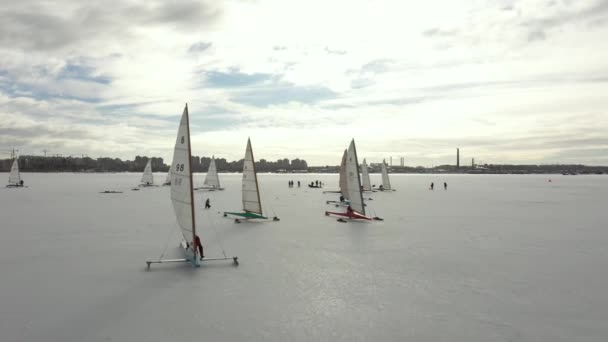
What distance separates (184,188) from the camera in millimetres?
17047

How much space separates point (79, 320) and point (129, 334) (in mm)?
1915

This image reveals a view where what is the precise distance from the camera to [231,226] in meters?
30.0

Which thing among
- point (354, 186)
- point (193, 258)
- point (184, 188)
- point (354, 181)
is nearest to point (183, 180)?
point (184, 188)

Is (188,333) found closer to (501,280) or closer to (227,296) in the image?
(227,296)

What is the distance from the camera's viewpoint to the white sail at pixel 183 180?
16766mm

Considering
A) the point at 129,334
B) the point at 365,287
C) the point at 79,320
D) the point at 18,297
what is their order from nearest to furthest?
the point at 129,334, the point at 79,320, the point at 18,297, the point at 365,287

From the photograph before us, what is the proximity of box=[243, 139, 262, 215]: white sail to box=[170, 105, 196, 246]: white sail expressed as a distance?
45.4ft

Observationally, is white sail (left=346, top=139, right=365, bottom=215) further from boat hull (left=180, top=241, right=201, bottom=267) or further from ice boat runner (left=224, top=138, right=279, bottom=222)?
boat hull (left=180, top=241, right=201, bottom=267)

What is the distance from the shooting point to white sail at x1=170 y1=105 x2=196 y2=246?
16766mm

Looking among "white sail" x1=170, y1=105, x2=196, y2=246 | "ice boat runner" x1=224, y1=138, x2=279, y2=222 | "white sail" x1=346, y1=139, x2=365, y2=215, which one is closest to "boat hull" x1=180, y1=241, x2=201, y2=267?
"white sail" x1=170, y1=105, x2=196, y2=246

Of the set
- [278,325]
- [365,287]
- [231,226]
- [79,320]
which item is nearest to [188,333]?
[278,325]

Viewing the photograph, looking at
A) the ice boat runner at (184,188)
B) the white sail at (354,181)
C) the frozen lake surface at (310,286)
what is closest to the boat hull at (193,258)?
the ice boat runner at (184,188)

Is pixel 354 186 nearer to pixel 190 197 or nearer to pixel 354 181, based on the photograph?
pixel 354 181

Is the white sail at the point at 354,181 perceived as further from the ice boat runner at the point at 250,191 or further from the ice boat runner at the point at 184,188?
the ice boat runner at the point at 184,188
